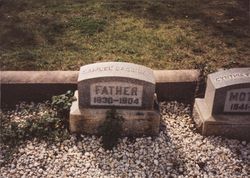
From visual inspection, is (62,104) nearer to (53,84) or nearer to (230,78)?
(53,84)

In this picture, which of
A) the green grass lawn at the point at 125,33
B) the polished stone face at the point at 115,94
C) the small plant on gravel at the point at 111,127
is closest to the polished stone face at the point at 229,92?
the polished stone face at the point at 115,94

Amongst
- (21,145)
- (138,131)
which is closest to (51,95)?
(21,145)

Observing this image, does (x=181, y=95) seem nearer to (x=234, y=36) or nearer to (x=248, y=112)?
(x=248, y=112)

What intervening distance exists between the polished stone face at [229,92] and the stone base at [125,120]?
81cm

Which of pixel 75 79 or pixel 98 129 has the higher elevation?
pixel 75 79

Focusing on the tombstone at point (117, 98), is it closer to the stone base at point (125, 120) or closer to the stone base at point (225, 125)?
the stone base at point (125, 120)

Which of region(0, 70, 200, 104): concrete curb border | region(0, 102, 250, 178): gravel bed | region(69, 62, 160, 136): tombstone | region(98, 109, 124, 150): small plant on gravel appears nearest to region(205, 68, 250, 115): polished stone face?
region(0, 102, 250, 178): gravel bed

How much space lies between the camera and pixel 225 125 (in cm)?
579

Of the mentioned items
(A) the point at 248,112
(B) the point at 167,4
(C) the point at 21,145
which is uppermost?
(B) the point at 167,4

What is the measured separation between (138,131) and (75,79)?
1.25 meters

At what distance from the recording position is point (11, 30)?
8391 millimetres

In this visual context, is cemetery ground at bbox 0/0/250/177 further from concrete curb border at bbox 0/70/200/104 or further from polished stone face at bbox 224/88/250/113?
polished stone face at bbox 224/88/250/113

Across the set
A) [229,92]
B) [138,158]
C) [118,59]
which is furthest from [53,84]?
[229,92]

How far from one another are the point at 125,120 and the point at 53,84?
126 cm
